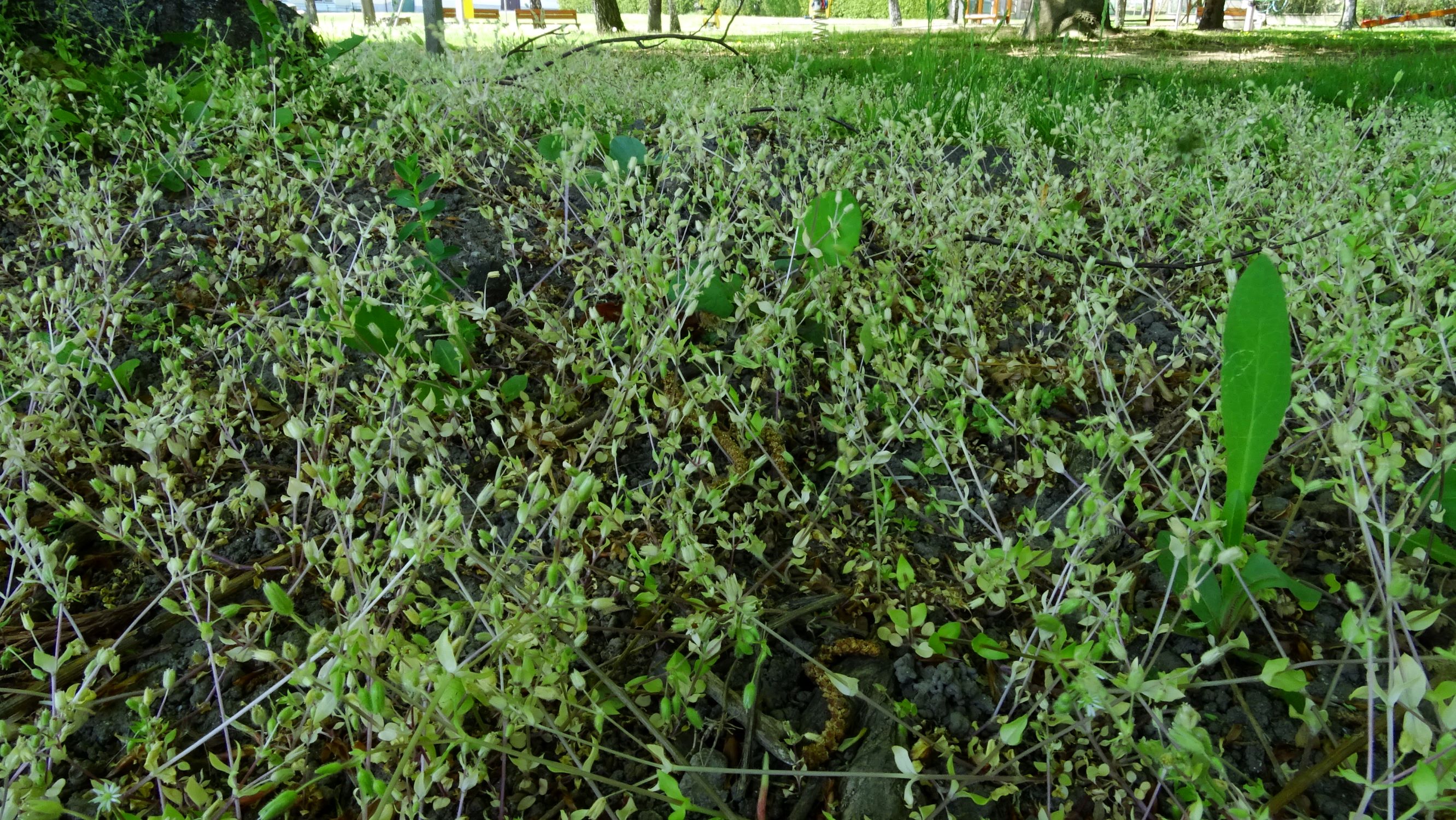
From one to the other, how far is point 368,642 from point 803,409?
3.71 ft

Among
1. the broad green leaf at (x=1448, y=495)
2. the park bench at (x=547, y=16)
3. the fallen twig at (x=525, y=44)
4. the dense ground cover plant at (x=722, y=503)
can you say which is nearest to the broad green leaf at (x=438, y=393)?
the dense ground cover plant at (x=722, y=503)

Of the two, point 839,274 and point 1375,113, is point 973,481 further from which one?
point 1375,113

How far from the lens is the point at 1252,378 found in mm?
1173

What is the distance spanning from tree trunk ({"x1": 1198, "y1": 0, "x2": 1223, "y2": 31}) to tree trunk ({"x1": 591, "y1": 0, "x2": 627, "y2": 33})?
11483mm

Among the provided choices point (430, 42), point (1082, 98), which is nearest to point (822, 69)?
point (1082, 98)

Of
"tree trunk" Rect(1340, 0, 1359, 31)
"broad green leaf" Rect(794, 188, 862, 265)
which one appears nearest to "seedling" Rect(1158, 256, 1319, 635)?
"broad green leaf" Rect(794, 188, 862, 265)

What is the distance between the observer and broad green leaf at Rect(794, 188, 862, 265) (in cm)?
176

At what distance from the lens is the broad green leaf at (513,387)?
175 cm

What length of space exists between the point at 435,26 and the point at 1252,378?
3798mm

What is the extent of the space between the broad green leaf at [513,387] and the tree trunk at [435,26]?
2.36 meters

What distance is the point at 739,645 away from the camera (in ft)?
3.68

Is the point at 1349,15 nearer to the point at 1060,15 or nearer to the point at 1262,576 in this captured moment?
the point at 1060,15

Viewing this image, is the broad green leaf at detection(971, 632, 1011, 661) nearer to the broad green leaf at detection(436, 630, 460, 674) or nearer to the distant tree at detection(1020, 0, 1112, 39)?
the broad green leaf at detection(436, 630, 460, 674)

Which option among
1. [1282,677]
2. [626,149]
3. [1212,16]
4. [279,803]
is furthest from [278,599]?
[1212,16]
